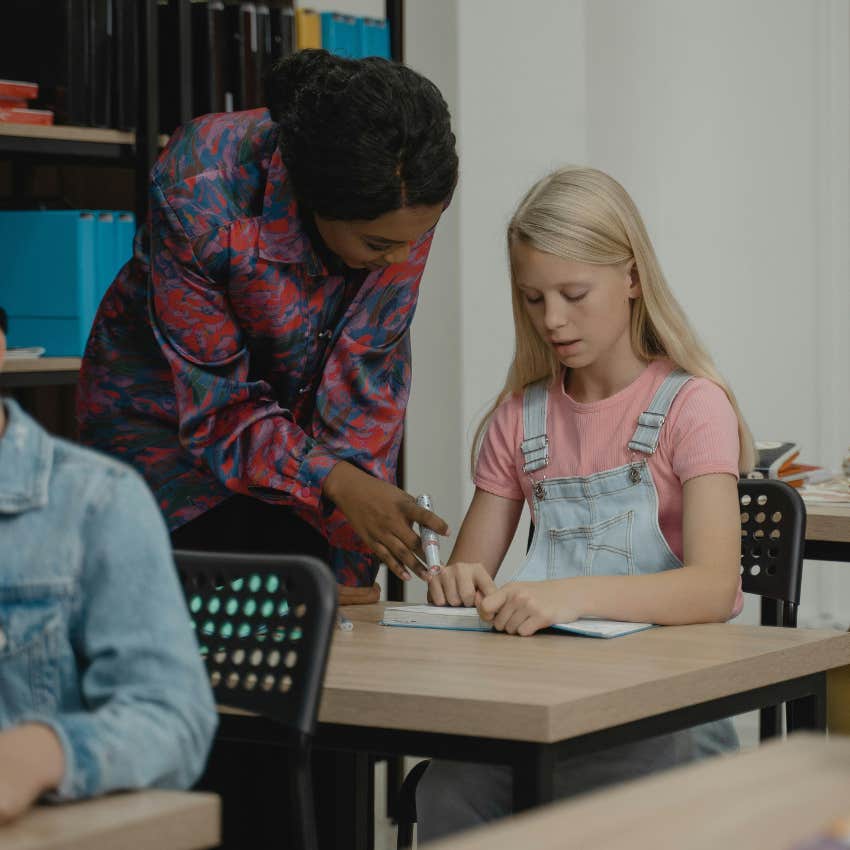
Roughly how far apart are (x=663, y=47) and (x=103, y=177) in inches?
79.3

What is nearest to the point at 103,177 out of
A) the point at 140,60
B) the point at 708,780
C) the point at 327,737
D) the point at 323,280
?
the point at 140,60

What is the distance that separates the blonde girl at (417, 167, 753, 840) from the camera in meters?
1.91

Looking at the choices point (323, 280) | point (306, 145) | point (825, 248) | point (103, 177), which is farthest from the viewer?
point (825, 248)

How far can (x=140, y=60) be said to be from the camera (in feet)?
9.91

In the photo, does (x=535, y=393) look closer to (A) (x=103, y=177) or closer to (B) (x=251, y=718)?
(B) (x=251, y=718)

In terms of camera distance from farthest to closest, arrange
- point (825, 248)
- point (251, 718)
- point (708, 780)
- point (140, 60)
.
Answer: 1. point (825, 248)
2. point (140, 60)
3. point (251, 718)
4. point (708, 780)

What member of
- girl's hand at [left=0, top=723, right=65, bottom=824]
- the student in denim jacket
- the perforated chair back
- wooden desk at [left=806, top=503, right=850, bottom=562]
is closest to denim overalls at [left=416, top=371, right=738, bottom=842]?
the perforated chair back

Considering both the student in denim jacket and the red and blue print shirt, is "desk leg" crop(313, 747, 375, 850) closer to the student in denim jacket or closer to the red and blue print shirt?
the red and blue print shirt

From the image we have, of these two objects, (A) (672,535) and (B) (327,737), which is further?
(A) (672,535)

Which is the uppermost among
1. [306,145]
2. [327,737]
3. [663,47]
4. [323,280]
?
[663,47]

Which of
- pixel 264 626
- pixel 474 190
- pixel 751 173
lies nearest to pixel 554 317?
pixel 264 626

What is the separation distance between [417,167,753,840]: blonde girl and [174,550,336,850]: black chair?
0.42m

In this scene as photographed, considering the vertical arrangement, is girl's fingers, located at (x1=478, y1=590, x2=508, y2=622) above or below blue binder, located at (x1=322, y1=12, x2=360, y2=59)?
below

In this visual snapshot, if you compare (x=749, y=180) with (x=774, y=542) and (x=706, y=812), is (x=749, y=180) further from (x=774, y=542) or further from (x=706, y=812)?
(x=706, y=812)
